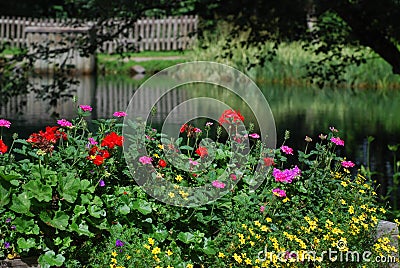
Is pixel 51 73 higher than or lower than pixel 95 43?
lower

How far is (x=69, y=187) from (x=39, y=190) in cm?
15

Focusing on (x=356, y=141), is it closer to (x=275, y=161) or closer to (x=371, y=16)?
(x=371, y=16)

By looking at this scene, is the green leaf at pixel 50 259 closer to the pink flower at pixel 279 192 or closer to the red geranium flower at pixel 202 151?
the red geranium flower at pixel 202 151

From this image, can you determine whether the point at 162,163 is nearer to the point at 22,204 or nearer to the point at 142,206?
the point at 142,206

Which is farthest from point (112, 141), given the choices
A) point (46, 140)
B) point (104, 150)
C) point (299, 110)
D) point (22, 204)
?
point (299, 110)

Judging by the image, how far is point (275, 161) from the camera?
13.8ft

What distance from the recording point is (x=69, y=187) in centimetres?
352

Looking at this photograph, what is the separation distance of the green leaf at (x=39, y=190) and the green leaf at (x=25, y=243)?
210mm

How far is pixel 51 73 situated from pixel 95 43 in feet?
43.3

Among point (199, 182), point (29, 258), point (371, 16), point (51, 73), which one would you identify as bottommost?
point (51, 73)

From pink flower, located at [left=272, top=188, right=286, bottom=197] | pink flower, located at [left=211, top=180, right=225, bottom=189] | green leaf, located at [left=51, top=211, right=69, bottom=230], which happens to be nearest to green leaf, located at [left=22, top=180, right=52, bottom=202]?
green leaf, located at [left=51, top=211, right=69, bottom=230]

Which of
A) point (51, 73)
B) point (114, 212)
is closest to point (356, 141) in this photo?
point (114, 212)

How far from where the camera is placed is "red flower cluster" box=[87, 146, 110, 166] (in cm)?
372

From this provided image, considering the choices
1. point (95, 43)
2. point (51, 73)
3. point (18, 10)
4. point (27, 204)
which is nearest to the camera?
point (27, 204)
